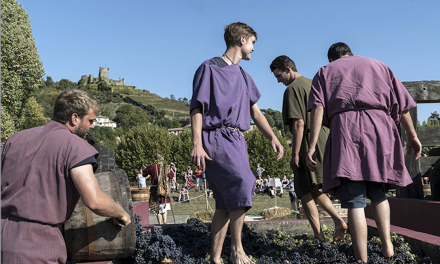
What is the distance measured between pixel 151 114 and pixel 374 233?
168455 mm

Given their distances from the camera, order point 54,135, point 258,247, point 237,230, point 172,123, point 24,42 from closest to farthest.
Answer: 1. point 54,135
2. point 237,230
3. point 258,247
4. point 24,42
5. point 172,123

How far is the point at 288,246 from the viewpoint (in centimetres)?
366

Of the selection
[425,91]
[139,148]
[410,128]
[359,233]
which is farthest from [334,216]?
[139,148]

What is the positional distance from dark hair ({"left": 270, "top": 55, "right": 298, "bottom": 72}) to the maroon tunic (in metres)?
2.61

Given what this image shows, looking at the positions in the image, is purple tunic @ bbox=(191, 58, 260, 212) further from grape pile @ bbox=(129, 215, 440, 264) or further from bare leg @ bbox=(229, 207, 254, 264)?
grape pile @ bbox=(129, 215, 440, 264)

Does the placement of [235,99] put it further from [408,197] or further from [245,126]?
[408,197]

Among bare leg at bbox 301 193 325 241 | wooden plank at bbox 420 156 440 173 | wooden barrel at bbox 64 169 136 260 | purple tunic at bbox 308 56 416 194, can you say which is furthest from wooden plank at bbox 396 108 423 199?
wooden barrel at bbox 64 169 136 260

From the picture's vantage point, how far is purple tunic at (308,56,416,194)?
2.79m

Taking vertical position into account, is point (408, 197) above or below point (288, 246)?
above

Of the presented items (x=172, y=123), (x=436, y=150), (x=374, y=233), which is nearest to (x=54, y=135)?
(x=374, y=233)

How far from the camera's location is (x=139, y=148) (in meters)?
62.2

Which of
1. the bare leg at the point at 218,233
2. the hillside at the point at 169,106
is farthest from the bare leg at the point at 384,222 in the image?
the hillside at the point at 169,106

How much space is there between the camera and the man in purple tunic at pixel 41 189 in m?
2.06

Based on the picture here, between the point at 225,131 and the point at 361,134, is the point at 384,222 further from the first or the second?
the point at 225,131
